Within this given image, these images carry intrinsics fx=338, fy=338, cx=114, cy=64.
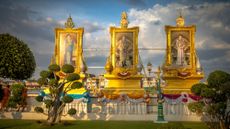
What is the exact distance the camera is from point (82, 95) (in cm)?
2853

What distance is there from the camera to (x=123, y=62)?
34844mm

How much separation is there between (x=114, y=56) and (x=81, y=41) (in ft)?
13.2

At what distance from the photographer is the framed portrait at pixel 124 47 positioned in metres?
34.8

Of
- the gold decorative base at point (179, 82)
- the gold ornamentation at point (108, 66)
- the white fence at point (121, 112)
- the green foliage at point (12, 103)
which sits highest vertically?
the gold ornamentation at point (108, 66)

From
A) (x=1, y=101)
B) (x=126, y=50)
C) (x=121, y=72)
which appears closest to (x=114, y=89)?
(x=121, y=72)

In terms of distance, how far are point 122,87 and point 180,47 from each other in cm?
721

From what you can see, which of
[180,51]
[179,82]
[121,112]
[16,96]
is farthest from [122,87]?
[16,96]

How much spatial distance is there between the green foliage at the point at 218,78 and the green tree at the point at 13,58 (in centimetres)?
1564

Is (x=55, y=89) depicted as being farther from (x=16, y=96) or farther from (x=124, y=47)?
Result: (x=124, y=47)

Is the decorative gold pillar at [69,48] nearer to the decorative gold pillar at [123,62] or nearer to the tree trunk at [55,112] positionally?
the decorative gold pillar at [123,62]

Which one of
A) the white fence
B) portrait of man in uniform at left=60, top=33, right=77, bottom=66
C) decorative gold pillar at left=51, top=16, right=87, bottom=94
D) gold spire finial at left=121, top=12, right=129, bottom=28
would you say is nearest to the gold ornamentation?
decorative gold pillar at left=51, top=16, right=87, bottom=94

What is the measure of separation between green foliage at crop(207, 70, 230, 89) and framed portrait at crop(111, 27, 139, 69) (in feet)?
62.9

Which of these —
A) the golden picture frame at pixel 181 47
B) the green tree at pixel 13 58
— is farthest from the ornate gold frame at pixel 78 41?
the golden picture frame at pixel 181 47

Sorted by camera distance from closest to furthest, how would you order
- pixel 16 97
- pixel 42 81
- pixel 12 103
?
pixel 42 81 → pixel 12 103 → pixel 16 97
